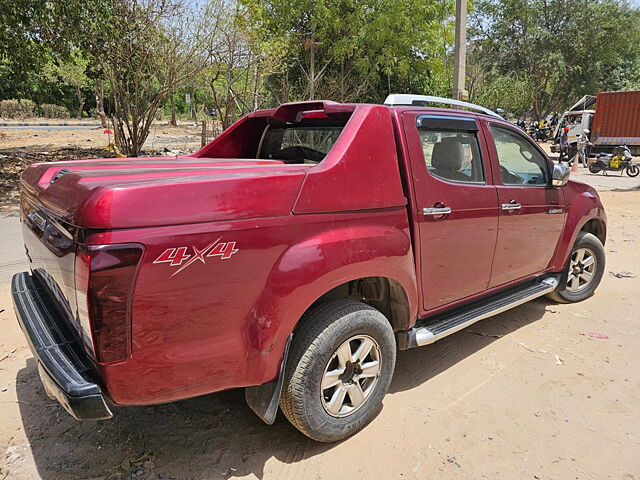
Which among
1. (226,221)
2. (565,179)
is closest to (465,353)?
(565,179)

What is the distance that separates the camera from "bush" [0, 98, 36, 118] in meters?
39.7

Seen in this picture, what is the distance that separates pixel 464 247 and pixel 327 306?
1.20 m

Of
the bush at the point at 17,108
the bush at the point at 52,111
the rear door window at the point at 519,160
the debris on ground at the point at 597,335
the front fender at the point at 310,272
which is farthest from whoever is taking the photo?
the bush at the point at 52,111

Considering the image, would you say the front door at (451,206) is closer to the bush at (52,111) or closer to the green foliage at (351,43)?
the green foliage at (351,43)

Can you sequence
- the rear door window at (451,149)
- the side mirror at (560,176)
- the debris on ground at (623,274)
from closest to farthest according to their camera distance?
the rear door window at (451,149) < the side mirror at (560,176) < the debris on ground at (623,274)

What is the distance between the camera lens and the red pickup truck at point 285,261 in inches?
74.9

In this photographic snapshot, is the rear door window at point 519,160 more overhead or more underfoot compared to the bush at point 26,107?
more underfoot

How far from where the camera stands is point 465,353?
12.5ft

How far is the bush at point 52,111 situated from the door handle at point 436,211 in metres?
46.8

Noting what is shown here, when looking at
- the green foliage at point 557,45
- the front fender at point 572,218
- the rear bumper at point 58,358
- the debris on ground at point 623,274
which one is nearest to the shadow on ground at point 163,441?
the rear bumper at point 58,358

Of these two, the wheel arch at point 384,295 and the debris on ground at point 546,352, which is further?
the debris on ground at point 546,352

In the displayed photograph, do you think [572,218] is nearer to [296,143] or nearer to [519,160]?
[519,160]

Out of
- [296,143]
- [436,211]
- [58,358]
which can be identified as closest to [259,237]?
[58,358]

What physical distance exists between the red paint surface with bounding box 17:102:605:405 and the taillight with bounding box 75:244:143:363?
4 centimetres
